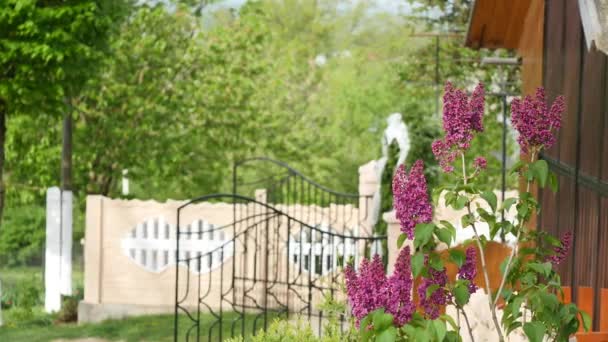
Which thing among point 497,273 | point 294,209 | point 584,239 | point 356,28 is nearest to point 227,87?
point 294,209

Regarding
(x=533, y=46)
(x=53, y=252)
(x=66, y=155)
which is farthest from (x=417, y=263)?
(x=66, y=155)

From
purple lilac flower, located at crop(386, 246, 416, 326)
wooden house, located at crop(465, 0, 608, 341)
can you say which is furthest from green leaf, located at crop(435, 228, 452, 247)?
wooden house, located at crop(465, 0, 608, 341)

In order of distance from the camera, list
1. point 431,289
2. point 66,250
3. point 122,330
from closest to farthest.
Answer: point 431,289, point 122,330, point 66,250

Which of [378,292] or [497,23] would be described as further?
[497,23]

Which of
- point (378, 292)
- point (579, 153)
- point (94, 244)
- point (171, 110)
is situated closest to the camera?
point (378, 292)

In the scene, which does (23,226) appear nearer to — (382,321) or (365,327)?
(365,327)

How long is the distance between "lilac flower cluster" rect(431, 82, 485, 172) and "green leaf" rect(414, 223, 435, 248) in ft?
1.27

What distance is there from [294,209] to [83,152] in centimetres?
472

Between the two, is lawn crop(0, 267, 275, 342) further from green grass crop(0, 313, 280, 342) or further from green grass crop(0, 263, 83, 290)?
green grass crop(0, 263, 83, 290)

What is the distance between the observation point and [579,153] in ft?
19.5

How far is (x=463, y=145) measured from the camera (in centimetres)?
450

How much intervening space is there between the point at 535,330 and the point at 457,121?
3.06 feet

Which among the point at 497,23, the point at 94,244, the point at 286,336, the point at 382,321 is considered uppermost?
the point at 497,23

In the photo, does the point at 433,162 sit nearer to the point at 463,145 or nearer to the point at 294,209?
the point at 294,209
